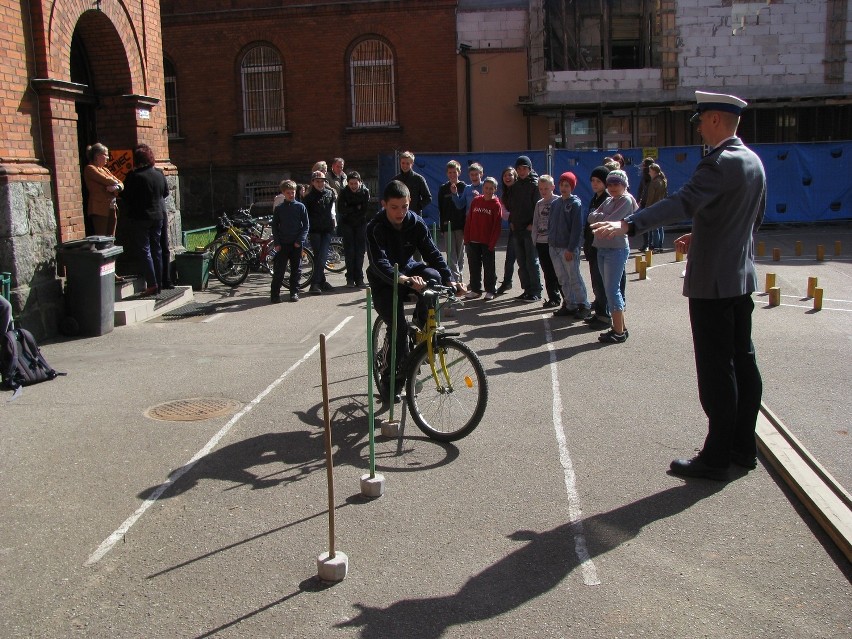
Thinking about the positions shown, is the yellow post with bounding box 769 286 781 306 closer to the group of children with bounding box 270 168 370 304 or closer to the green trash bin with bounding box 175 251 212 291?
the group of children with bounding box 270 168 370 304

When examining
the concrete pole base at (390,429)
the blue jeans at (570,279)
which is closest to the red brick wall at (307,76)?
the blue jeans at (570,279)

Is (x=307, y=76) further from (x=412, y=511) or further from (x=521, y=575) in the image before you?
(x=521, y=575)

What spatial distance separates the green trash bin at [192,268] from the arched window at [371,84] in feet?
43.0

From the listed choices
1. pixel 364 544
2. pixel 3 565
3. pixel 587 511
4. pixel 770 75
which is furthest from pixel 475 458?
pixel 770 75

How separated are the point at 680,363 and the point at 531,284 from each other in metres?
3.84

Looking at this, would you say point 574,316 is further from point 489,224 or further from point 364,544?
point 364,544

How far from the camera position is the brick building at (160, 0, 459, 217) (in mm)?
25562

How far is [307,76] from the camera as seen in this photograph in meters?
25.9

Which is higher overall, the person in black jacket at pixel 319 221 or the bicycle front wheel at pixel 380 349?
the person in black jacket at pixel 319 221

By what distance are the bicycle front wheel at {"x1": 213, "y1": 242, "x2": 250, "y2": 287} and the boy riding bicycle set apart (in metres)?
7.94

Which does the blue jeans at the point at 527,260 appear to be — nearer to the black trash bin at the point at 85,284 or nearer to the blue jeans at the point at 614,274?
the blue jeans at the point at 614,274

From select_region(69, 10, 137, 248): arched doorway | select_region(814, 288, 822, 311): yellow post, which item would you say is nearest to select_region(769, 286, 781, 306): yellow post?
select_region(814, 288, 822, 311): yellow post

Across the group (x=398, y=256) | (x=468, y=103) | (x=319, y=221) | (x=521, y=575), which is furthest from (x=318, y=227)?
(x=468, y=103)

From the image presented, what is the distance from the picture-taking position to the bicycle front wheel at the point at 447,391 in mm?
6277
